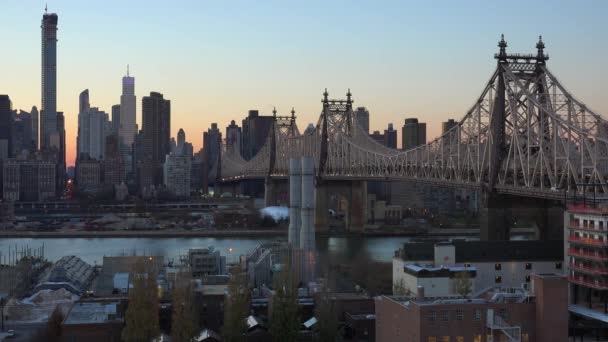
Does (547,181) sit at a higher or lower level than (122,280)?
higher

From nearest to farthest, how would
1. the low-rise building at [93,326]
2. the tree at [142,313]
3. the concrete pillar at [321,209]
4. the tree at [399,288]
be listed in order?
the tree at [142,313] → the low-rise building at [93,326] → the tree at [399,288] → the concrete pillar at [321,209]

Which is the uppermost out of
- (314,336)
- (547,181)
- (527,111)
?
(527,111)

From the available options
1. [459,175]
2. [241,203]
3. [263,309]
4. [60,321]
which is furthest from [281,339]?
[241,203]

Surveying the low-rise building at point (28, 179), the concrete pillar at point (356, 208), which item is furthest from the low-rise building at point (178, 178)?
the concrete pillar at point (356, 208)

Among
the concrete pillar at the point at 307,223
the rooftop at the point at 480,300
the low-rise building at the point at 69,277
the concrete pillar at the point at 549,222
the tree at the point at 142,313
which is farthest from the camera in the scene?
the concrete pillar at the point at 549,222

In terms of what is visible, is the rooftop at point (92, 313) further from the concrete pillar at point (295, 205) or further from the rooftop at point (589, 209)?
the rooftop at point (589, 209)

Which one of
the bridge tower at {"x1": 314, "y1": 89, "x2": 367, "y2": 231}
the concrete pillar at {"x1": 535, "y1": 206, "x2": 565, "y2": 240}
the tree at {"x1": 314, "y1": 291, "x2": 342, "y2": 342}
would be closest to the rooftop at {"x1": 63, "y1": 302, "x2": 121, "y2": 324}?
the tree at {"x1": 314, "y1": 291, "x2": 342, "y2": 342}

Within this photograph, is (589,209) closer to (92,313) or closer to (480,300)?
(480,300)

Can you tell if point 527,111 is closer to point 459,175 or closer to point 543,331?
point 459,175

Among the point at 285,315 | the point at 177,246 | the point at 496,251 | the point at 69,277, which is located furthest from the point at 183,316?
the point at 177,246
